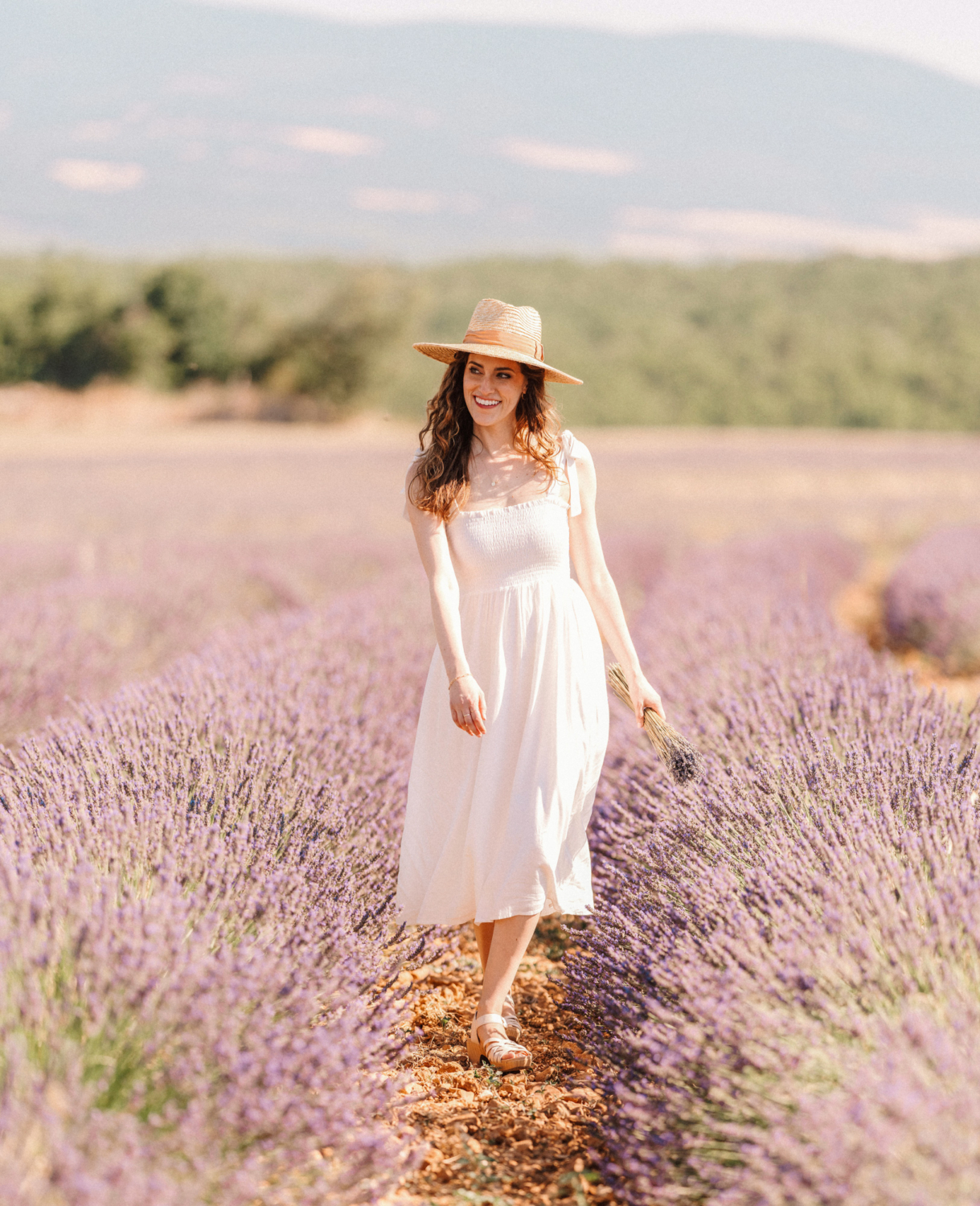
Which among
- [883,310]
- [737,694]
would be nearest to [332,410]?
[737,694]

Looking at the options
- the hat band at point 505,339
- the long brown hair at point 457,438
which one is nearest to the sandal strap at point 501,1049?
the long brown hair at point 457,438

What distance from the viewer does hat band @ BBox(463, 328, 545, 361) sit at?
84.9 inches

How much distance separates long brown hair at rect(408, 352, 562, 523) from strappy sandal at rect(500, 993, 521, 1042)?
3.33ft

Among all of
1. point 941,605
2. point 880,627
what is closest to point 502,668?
point 941,605

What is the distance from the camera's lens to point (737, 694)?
118 inches

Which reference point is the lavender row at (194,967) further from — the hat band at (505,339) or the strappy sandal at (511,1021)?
the hat band at (505,339)

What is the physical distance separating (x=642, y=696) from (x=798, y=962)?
83cm

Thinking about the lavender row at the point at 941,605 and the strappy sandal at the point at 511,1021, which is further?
the lavender row at the point at 941,605

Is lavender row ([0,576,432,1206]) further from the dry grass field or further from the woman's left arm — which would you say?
the dry grass field

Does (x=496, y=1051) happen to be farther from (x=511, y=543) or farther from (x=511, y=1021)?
(x=511, y=543)

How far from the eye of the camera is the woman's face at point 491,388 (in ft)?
7.17

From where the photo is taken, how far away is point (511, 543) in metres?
2.20

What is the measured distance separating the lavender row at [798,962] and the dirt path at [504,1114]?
12 cm

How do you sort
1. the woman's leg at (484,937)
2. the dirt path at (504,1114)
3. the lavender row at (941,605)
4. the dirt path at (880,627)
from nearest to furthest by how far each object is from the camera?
the dirt path at (504,1114), the woman's leg at (484,937), the dirt path at (880,627), the lavender row at (941,605)
